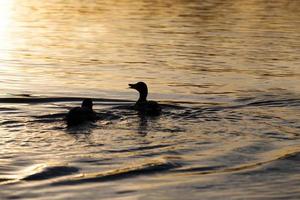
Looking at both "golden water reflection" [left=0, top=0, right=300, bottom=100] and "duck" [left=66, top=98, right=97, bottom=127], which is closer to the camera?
"duck" [left=66, top=98, right=97, bottom=127]

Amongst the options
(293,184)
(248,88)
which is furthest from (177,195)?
(248,88)

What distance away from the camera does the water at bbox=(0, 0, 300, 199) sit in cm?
1315

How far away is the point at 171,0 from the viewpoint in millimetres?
55031

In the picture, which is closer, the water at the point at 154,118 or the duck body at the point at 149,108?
the water at the point at 154,118

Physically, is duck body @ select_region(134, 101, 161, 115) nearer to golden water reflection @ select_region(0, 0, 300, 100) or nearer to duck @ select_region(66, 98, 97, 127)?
duck @ select_region(66, 98, 97, 127)

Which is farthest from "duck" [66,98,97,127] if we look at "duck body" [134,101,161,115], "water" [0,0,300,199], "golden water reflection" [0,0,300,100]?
"golden water reflection" [0,0,300,100]

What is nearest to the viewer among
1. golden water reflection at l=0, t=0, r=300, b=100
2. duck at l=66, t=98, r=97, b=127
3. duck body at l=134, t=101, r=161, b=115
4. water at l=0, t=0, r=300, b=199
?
water at l=0, t=0, r=300, b=199

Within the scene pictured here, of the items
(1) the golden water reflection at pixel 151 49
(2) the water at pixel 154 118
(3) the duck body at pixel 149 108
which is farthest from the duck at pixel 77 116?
(1) the golden water reflection at pixel 151 49

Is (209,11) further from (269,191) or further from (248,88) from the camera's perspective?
(269,191)

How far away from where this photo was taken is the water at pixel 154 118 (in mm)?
13148

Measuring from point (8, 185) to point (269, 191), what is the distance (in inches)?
142

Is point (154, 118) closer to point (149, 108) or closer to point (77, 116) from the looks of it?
point (149, 108)

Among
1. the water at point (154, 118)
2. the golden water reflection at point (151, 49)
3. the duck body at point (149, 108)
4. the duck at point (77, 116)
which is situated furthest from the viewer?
the golden water reflection at point (151, 49)

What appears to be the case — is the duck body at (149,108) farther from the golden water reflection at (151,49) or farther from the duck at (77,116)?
the golden water reflection at (151,49)
